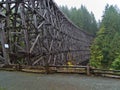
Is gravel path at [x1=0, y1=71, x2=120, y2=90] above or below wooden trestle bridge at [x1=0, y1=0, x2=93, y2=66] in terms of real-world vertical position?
below

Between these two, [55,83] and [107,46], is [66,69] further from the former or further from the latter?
[107,46]

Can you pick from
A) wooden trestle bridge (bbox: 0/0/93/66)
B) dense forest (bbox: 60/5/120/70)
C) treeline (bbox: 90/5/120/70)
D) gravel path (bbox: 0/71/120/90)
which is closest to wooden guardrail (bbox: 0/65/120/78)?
gravel path (bbox: 0/71/120/90)

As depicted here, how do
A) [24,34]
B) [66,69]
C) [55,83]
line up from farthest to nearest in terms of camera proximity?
[24,34] < [66,69] < [55,83]

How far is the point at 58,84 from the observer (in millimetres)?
12945

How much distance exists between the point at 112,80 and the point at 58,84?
3116 millimetres

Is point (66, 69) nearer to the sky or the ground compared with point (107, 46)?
nearer to the ground

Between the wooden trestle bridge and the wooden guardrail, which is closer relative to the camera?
the wooden guardrail

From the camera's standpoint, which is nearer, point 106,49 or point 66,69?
point 66,69

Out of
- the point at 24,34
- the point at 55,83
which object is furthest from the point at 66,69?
the point at 24,34

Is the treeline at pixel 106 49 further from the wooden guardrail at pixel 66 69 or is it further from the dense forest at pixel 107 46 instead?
the wooden guardrail at pixel 66 69

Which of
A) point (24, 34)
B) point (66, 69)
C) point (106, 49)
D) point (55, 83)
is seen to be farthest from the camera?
point (106, 49)

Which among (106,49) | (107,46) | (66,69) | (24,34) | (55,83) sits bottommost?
(55,83)

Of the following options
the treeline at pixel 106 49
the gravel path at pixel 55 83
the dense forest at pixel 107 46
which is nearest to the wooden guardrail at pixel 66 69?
the gravel path at pixel 55 83

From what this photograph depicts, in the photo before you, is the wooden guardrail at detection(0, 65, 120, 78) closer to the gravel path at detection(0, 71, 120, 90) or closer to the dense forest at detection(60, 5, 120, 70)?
the gravel path at detection(0, 71, 120, 90)
